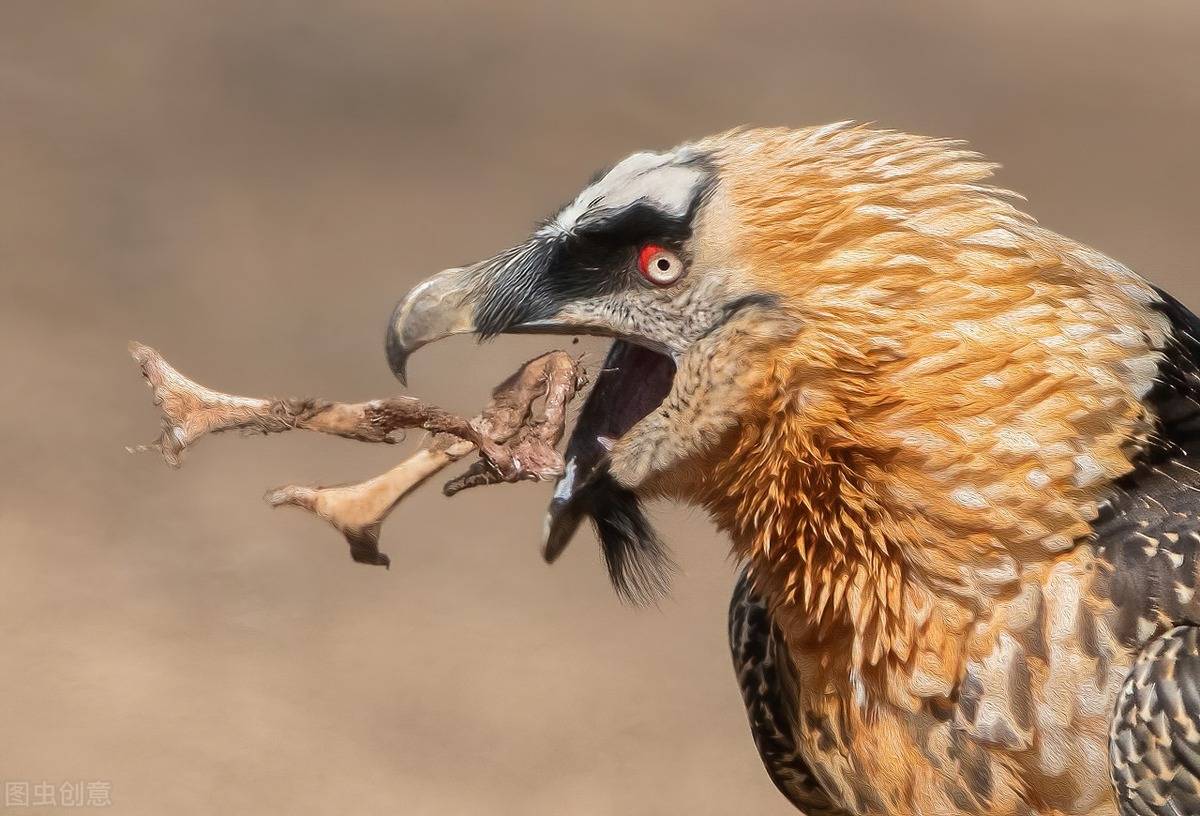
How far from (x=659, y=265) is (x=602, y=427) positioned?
0.34 m

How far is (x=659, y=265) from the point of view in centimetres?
263

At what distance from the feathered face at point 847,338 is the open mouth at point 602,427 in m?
0.05

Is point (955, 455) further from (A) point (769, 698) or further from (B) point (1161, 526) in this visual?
(A) point (769, 698)

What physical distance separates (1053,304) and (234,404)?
4.70ft

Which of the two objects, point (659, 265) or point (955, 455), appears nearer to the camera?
point (955, 455)

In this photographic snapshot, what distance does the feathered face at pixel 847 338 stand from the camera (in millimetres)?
2447

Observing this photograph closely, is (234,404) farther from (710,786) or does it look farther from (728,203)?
(710,786)

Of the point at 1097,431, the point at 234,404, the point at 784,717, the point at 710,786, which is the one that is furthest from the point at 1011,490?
the point at 710,786

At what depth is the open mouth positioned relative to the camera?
9.00ft

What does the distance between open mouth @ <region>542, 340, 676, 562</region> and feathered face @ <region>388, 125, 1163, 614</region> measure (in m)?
0.05

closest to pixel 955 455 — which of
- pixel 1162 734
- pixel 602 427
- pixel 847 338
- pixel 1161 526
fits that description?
pixel 847 338

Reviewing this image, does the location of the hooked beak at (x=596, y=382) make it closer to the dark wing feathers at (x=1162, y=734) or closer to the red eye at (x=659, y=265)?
the red eye at (x=659, y=265)

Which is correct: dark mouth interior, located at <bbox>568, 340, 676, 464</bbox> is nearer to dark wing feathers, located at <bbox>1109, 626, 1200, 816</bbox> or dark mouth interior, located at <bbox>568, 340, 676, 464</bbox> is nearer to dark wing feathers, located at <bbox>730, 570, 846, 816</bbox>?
dark wing feathers, located at <bbox>730, 570, 846, 816</bbox>

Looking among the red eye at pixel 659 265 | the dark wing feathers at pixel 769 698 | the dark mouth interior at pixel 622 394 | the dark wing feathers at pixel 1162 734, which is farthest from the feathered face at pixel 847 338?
the dark wing feathers at pixel 769 698
